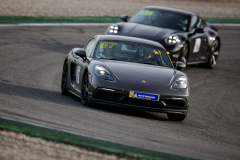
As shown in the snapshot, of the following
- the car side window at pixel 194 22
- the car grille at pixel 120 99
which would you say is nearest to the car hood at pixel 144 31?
the car side window at pixel 194 22

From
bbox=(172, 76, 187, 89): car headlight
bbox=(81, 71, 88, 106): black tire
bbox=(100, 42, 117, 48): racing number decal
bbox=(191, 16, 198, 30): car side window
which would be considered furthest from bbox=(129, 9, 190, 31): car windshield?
bbox=(81, 71, 88, 106): black tire

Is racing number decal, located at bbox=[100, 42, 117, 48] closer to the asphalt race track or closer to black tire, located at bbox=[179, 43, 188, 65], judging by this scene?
the asphalt race track

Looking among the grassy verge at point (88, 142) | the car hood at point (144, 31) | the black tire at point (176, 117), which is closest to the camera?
the grassy verge at point (88, 142)

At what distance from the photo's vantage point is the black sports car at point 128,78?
8016mm

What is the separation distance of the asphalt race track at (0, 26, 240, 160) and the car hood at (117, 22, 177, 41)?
1.48 metres

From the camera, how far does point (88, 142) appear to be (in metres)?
5.60

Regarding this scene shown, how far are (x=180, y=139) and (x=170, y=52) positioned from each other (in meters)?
6.77

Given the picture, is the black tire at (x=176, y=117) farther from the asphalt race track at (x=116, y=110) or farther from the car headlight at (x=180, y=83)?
the car headlight at (x=180, y=83)

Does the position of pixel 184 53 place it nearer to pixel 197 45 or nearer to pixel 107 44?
pixel 197 45

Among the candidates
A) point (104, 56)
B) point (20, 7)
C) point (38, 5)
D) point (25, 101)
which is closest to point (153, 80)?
point (104, 56)

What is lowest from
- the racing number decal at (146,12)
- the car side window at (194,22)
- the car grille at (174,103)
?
the car side window at (194,22)

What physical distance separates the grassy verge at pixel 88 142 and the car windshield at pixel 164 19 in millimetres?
9041

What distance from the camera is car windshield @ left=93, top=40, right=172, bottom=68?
914cm

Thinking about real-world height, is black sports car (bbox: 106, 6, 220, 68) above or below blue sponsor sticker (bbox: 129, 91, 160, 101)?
below
